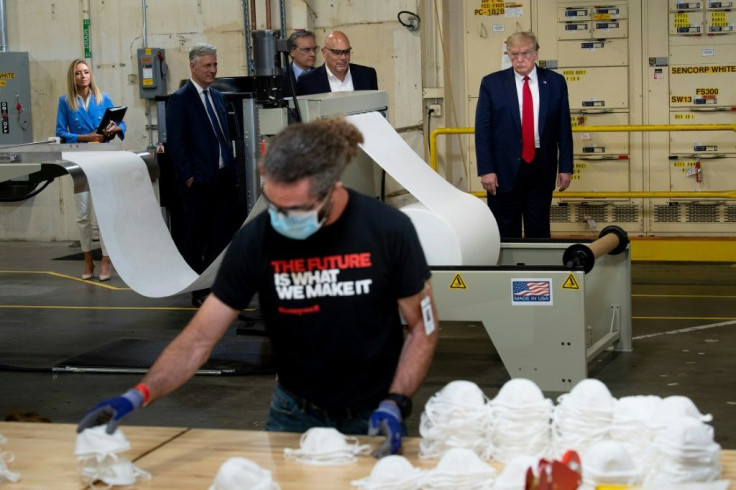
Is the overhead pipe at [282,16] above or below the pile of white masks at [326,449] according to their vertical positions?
above

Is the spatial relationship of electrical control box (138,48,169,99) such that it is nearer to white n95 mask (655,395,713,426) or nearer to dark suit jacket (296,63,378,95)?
dark suit jacket (296,63,378,95)

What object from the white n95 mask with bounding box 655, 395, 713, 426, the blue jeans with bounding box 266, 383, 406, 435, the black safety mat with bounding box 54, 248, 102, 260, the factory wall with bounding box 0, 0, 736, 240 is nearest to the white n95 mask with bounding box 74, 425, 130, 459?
the blue jeans with bounding box 266, 383, 406, 435

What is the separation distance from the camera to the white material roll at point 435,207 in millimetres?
6410

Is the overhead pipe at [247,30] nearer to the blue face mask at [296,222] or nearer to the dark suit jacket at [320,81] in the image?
the dark suit jacket at [320,81]

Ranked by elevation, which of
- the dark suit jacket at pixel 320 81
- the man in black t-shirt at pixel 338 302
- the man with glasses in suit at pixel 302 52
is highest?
the man with glasses in suit at pixel 302 52

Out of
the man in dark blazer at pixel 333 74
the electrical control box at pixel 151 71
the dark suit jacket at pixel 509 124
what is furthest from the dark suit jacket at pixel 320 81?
the electrical control box at pixel 151 71

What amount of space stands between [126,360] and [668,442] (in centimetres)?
491

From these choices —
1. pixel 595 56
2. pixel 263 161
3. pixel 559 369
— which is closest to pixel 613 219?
pixel 595 56

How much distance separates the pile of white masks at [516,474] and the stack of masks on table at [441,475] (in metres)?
0.04

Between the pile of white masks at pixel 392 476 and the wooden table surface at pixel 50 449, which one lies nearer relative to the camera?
the pile of white masks at pixel 392 476

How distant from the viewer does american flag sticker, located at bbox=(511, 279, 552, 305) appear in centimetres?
593

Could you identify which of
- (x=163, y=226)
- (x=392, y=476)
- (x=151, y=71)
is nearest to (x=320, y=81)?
(x=163, y=226)

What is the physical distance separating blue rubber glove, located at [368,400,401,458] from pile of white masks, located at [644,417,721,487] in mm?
659

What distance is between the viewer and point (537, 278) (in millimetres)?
5934
